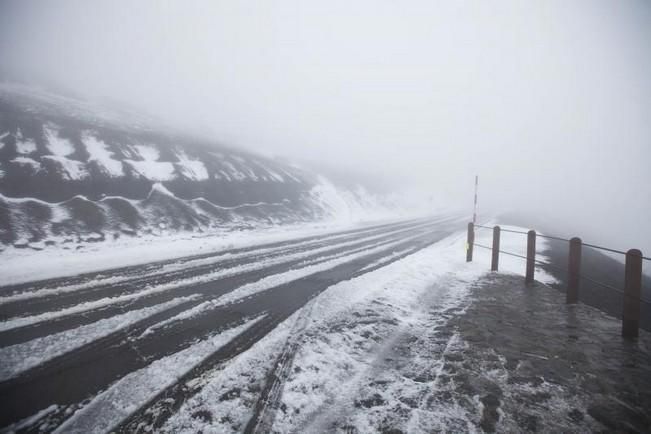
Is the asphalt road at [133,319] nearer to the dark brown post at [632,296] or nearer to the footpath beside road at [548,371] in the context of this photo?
the footpath beside road at [548,371]

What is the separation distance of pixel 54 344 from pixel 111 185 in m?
9.40

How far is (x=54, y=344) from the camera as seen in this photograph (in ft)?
10.2

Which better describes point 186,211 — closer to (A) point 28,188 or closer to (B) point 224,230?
(B) point 224,230

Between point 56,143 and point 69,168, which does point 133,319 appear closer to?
point 69,168

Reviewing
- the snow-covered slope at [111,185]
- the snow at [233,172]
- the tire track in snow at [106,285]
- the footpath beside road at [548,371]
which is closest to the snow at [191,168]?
the snow-covered slope at [111,185]

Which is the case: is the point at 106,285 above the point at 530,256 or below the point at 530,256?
below

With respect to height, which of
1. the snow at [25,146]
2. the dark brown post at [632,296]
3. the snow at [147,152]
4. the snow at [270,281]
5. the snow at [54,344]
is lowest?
the snow at [270,281]

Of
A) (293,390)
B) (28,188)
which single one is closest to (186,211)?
(28,188)

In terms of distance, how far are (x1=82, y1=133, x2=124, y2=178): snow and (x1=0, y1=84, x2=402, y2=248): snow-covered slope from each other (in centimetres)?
4

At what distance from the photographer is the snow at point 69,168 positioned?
9870 mm

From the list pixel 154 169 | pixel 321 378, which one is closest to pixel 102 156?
pixel 154 169

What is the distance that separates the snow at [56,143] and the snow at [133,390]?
40.0 ft

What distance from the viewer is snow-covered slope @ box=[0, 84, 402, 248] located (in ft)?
26.7

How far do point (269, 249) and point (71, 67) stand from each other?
271ft
